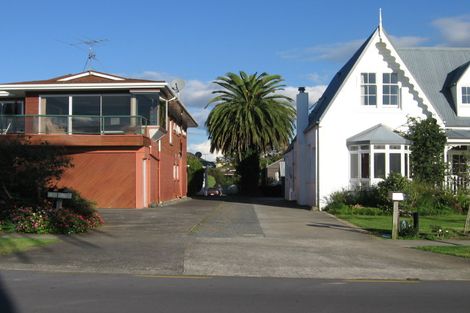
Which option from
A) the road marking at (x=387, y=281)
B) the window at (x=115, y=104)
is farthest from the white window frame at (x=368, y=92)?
the road marking at (x=387, y=281)

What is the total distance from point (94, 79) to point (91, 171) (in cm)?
→ 542

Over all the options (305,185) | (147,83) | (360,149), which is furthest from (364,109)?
(147,83)

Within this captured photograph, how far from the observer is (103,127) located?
2725 cm

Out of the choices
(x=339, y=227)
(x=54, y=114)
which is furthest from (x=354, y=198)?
(x=54, y=114)

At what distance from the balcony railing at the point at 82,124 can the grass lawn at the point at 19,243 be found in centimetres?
1235

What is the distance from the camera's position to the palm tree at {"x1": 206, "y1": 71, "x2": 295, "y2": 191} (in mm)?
48156

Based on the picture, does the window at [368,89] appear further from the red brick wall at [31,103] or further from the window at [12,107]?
the window at [12,107]

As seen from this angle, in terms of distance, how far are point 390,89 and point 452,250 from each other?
15.0 meters

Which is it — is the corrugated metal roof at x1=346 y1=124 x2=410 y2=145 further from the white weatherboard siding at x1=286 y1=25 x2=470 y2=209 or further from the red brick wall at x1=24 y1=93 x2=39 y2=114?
the red brick wall at x1=24 y1=93 x2=39 y2=114

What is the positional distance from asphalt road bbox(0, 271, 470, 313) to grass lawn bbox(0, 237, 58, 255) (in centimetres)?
271

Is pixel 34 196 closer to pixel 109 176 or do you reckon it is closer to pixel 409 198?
pixel 109 176

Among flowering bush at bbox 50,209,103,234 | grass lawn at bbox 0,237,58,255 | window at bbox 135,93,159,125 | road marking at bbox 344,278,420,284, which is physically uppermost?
window at bbox 135,93,159,125

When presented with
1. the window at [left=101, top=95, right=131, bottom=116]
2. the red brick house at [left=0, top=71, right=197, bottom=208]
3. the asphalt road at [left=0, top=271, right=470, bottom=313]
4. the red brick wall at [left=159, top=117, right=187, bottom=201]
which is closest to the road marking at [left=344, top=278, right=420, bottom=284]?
the asphalt road at [left=0, top=271, right=470, bottom=313]

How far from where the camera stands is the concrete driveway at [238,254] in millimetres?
11547
